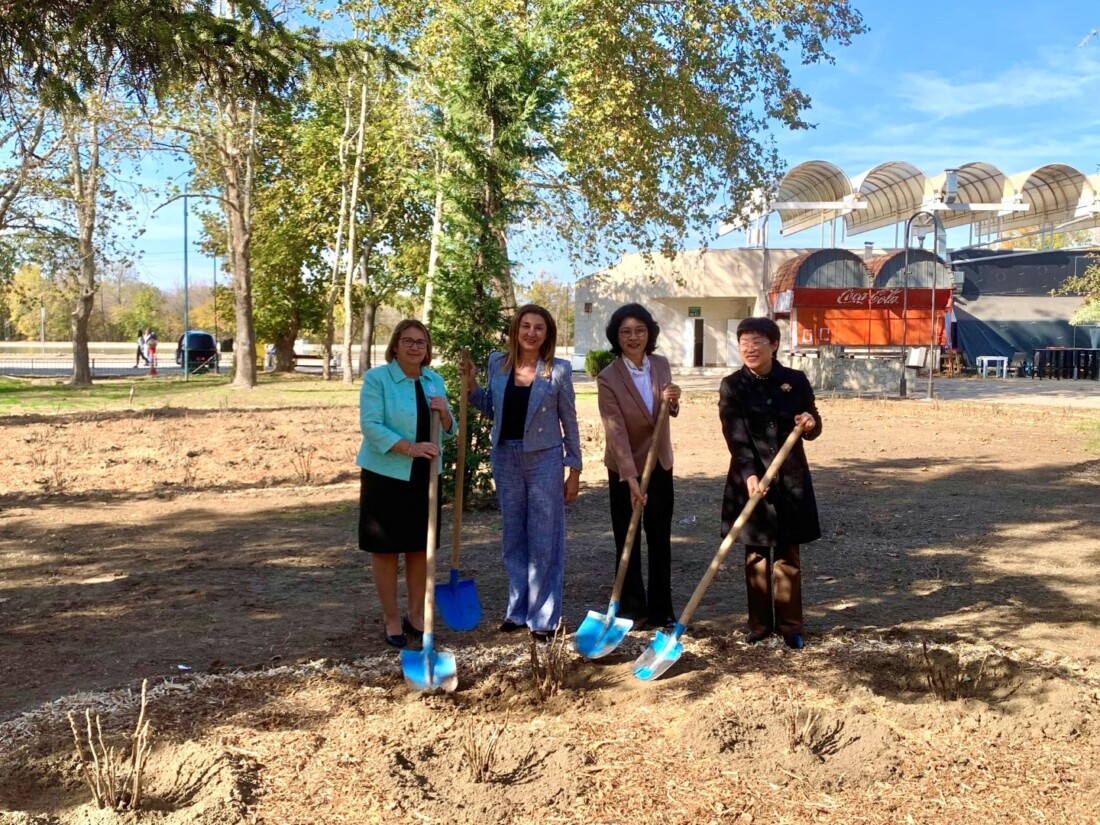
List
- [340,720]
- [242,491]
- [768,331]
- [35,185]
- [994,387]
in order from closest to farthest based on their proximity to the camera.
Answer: [340,720] → [768,331] → [242,491] → [35,185] → [994,387]

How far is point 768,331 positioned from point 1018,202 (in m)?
42.3

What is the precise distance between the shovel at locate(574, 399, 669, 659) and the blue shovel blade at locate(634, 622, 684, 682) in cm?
A: 19

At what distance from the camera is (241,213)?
29203mm

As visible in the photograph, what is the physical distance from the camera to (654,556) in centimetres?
559

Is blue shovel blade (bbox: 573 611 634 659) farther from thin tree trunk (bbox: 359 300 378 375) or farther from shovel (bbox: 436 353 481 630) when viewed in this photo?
thin tree trunk (bbox: 359 300 378 375)

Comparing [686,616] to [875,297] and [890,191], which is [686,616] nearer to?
[875,297]

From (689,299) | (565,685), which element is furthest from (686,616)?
(689,299)

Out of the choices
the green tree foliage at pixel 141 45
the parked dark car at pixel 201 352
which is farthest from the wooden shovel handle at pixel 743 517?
the parked dark car at pixel 201 352

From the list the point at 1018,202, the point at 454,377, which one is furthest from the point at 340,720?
the point at 1018,202

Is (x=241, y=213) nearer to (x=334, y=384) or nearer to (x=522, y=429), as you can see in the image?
(x=334, y=384)

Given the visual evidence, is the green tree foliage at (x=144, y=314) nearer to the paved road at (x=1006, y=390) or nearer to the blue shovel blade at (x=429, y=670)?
the paved road at (x=1006, y=390)

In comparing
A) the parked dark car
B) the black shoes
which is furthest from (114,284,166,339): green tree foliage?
the black shoes

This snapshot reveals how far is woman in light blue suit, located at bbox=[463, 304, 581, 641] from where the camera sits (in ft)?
17.4

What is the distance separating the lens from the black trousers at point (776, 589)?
5266 mm
